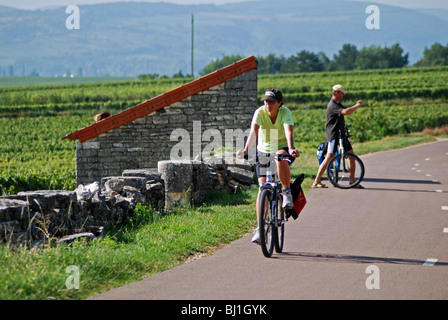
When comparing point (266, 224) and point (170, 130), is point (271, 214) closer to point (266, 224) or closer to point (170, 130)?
point (266, 224)

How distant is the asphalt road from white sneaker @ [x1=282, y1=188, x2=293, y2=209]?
1.91ft

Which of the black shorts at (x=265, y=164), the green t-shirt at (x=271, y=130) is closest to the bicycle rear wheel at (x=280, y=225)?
the black shorts at (x=265, y=164)

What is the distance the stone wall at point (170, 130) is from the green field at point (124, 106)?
2899 mm

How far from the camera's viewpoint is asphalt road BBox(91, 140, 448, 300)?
5777 millimetres

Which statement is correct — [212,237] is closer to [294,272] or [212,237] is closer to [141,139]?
[294,272]

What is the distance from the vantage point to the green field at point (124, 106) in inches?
1075

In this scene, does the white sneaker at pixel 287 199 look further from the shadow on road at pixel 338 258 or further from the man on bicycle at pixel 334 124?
the man on bicycle at pixel 334 124

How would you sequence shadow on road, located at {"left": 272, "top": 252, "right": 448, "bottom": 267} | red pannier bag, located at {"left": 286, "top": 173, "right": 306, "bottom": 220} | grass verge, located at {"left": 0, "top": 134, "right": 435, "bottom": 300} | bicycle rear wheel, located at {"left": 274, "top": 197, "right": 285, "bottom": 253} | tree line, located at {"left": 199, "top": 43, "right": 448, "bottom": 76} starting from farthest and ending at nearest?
1. tree line, located at {"left": 199, "top": 43, "right": 448, "bottom": 76}
2. red pannier bag, located at {"left": 286, "top": 173, "right": 306, "bottom": 220}
3. bicycle rear wheel, located at {"left": 274, "top": 197, "right": 285, "bottom": 253}
4. shadow on road, located at {"left": 272, "top": 252, "right": 448, "bottom": 267}
5. grass verge, located at {"left": 0, "top": 134, "right": 435, "bottom": 300}

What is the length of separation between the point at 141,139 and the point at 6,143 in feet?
72.5

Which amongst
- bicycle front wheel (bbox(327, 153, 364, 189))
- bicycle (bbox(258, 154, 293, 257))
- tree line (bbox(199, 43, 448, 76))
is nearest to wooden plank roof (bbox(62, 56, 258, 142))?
bicycle front wheel (bbox(327, 153, 364, 189))

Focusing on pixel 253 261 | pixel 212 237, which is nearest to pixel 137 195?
A: pixel 212 237

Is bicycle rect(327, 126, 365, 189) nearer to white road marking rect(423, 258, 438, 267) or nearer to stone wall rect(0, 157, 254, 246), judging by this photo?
stone wall rect(0, 157, 254, 246)

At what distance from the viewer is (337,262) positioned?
278 inches

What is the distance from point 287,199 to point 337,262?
103 cm
